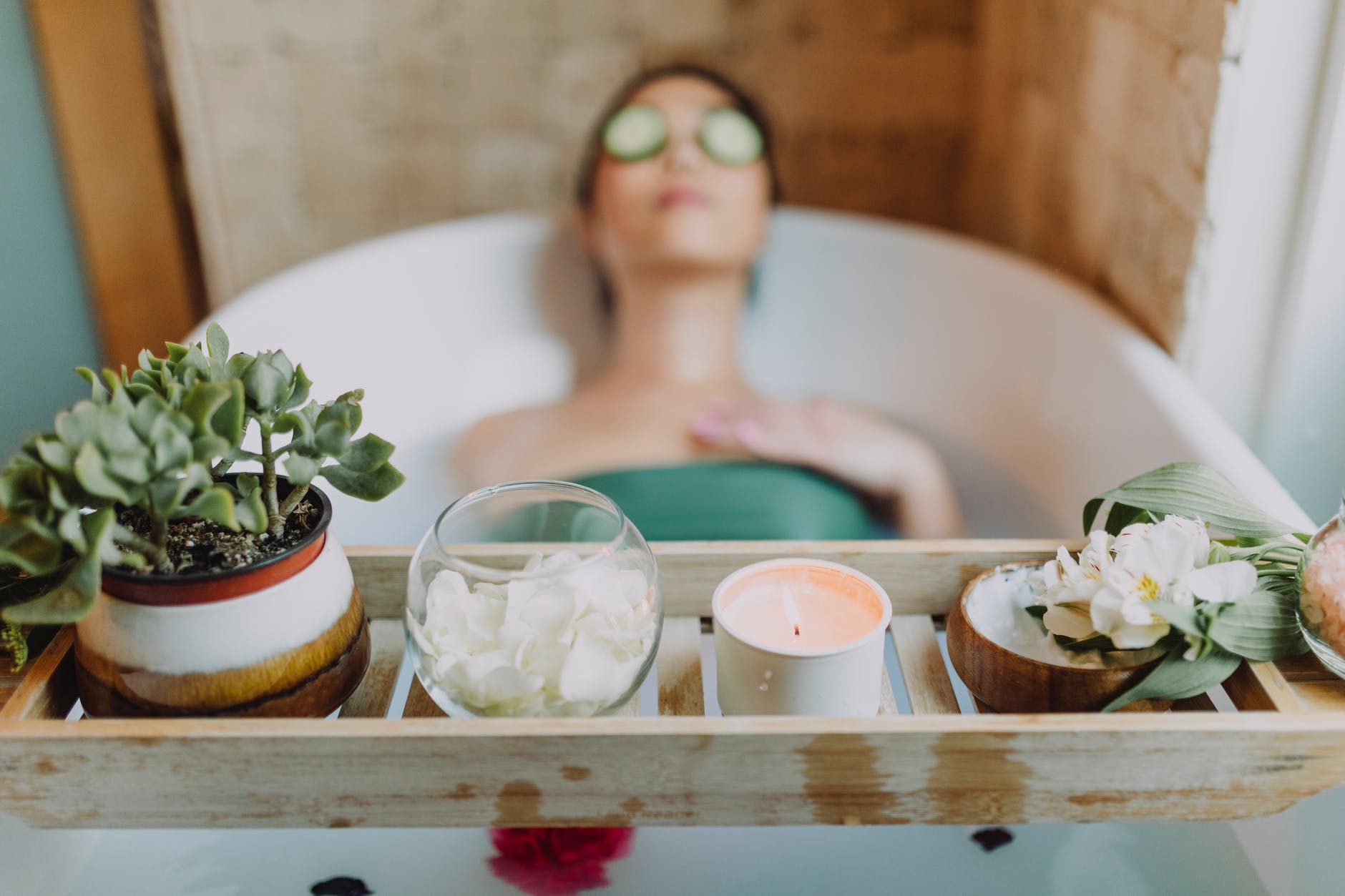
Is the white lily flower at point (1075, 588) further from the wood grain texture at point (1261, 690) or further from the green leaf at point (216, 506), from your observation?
the green leaf at point (216, 506)

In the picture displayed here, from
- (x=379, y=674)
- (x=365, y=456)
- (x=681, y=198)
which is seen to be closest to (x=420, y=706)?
(x=379, y=674)

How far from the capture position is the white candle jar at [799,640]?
64 centimetres

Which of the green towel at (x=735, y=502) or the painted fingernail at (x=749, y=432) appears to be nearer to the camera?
the green towel at (x=735, y=502)

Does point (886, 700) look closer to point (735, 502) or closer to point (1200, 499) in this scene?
point (1200, 499)

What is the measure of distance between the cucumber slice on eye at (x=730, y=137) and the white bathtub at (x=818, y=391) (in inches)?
10.9

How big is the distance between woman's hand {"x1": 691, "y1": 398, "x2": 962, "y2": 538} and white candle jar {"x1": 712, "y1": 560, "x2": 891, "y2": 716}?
2.57ft

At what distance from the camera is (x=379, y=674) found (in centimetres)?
73

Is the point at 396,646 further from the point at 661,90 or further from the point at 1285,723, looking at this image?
the point at 661,90

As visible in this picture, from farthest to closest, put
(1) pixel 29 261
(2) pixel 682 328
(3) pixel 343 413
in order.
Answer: (1) pixel 29 261 < (2) pixel 682 328 < (3) pixel 343 413

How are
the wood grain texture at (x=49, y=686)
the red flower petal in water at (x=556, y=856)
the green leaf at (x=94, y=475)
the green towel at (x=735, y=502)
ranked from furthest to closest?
the green towel at (x=735, y=502)
the red flower petal in water at (x=556, y=856)
the wood grain texture at (x=49, y=686)
the green leaf at (x=94, y=475)

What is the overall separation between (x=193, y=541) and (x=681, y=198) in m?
1.06

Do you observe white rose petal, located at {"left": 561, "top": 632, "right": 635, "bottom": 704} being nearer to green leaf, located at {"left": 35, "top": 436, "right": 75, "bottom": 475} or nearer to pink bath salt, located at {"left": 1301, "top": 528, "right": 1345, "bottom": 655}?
green leaf, located at {"left": 35, "top": 436, "right": 75, "bottom": 475}

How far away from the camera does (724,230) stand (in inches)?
63.2

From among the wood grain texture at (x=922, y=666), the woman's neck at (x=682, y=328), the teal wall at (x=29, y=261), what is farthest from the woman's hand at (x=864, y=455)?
the teal wall at (x=29, y=261)
